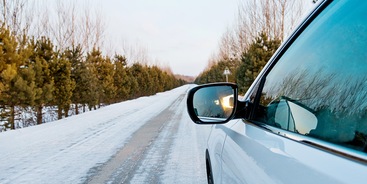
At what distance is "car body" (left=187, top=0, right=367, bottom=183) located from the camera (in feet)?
2.57

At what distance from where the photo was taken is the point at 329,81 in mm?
972

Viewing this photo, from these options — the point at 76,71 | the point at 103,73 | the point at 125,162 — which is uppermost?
the point at 103,73

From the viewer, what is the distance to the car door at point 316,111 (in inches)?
30.7

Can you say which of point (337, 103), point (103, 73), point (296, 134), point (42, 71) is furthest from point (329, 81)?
point (103, 73)

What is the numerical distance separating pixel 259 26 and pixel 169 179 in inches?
786

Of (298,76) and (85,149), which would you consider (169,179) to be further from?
(298,76)

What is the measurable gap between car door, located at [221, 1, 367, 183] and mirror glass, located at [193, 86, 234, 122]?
13.3 inches

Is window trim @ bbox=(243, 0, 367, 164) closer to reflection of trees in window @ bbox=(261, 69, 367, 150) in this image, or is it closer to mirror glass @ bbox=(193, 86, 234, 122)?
reflection of trees in window @ bbox=(261, 69, 367, 150)

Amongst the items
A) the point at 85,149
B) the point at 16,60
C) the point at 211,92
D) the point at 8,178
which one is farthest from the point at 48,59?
the point at 211,92

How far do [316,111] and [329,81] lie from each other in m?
0.12

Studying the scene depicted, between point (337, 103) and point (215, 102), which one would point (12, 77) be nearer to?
point (215, 102)

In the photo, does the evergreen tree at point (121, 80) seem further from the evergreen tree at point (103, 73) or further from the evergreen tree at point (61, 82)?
the evergreen tree at point (61, 82)

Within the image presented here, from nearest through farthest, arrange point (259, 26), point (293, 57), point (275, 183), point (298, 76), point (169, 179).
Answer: point (275, 183) < point (298, 76) < point (293, 57) < point (169, 179) < point (259, 26)

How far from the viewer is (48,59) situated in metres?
13.1
